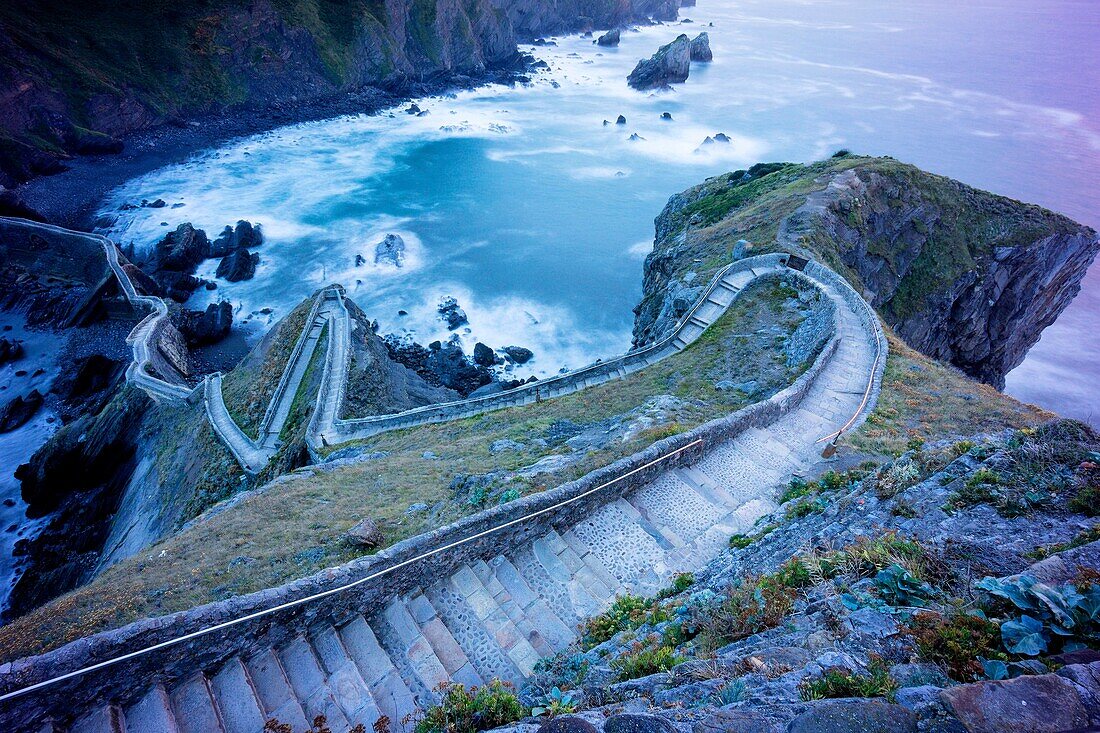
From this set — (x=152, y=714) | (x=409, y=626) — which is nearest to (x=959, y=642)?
(x=409, y=626)

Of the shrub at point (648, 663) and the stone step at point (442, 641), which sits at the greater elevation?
A: the shrub at point (648, 663)

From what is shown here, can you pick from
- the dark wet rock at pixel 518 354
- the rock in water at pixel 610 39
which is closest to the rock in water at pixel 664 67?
the rock in water at pixel 610 39

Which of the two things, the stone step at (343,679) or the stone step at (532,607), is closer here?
the stone step at (343,679)

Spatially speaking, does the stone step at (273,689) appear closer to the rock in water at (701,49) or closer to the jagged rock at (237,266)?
the jagged rock at (237,266)

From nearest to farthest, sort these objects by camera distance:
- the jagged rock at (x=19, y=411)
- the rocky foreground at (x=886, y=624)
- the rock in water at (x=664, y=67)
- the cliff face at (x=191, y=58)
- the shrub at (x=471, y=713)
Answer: the rocky foreground at (x=886, y=624), the shrub at (x=471, y=713), the jagged rock at (x=19, y=411), the cliff face at (x=191, y=58), the rock in water at (x=664, y=67)

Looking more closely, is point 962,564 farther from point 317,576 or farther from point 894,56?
point 894,56

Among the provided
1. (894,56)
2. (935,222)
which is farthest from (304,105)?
(894,56)

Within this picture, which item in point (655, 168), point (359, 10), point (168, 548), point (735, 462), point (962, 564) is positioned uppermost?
point (359, 10)

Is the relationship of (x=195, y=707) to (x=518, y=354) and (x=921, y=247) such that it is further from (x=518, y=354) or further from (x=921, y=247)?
(x=921, y=247)
